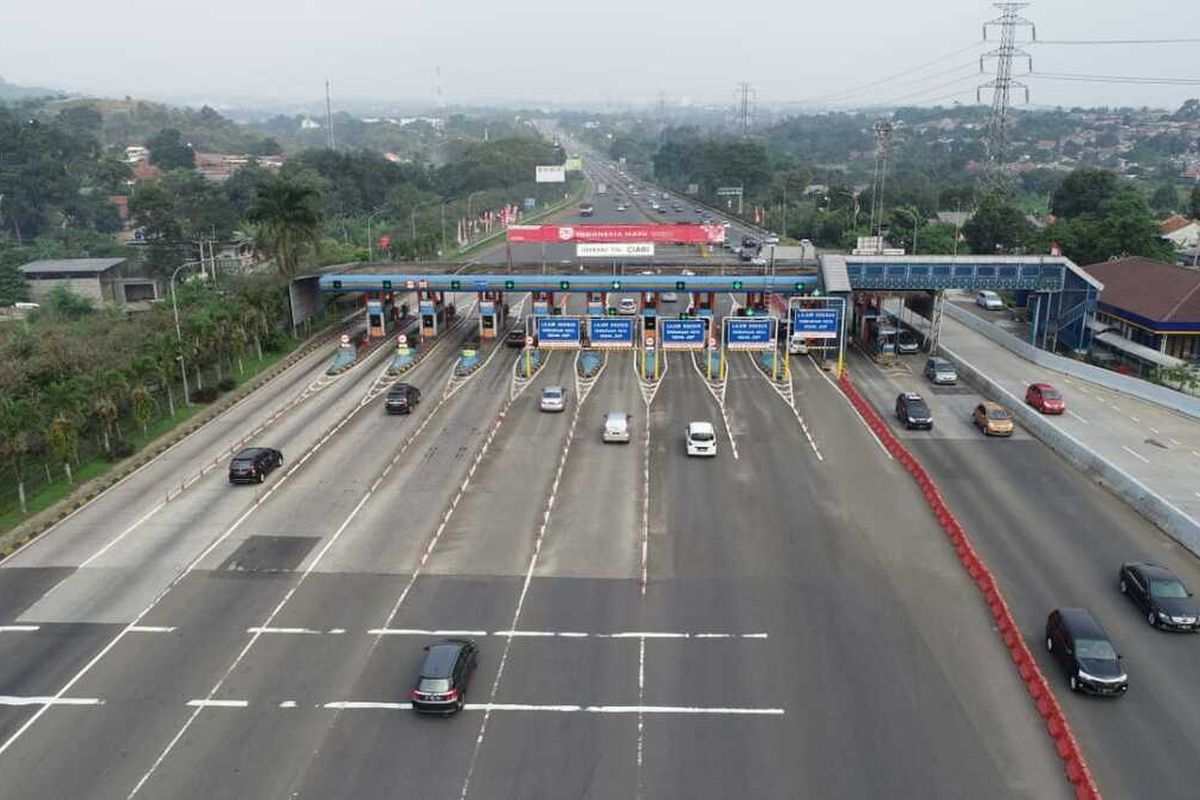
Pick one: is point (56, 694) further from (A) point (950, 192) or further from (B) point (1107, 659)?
(A) point (950, 192)

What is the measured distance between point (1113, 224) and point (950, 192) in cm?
9530

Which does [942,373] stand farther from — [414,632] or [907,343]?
[414,632]

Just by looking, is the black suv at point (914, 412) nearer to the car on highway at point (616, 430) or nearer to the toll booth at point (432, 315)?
the car on highway at point (616, 430)

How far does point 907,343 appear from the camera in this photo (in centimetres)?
7138

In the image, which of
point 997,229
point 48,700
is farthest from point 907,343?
point 48,700

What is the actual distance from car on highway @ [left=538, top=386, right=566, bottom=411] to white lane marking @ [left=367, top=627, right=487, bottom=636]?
2628 centimetres

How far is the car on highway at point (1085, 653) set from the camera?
26.6m

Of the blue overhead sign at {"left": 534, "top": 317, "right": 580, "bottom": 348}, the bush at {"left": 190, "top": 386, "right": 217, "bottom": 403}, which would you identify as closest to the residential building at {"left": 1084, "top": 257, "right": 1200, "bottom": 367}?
the blue overhead sign at {"left": 534, "top": 317, "right": 580, "bottom": 348}

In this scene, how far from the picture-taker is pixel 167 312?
69.9 m

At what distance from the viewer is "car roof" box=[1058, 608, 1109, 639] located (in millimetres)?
27891

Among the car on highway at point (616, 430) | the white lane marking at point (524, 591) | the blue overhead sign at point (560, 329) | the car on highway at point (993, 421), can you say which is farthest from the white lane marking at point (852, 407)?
the blue overhead sign at point (560, 329)

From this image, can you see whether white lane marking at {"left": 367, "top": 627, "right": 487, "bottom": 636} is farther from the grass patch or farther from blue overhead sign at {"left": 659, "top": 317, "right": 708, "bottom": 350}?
blue overhead sign at {"left": 659, "top": 317, "right": 708, "bottom": 350}

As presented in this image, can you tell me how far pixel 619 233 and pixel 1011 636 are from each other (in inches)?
1999

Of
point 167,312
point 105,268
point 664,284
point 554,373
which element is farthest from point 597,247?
point 105,268
